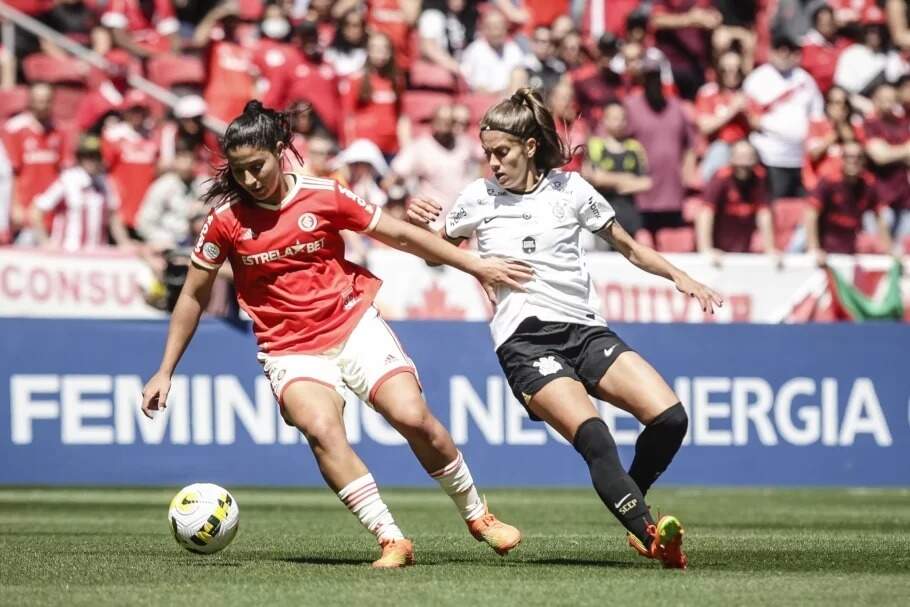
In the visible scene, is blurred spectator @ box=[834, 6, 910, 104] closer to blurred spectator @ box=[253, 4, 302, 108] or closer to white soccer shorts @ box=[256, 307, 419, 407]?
blurred spectator @ box=[253, 4, 302, 108]

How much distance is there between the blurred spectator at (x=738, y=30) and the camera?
62.1ft

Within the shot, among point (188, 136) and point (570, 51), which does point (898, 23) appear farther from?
point (188, 136)

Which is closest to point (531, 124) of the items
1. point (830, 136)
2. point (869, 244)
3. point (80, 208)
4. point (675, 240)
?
point (80, 208)

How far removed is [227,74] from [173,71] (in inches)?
37.3

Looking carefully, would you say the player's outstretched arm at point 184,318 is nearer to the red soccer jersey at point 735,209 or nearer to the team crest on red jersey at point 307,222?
the team crest on red jersey at point 307,222

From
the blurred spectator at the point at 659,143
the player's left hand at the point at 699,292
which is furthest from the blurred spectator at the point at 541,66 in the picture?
the player's left hand at the point at 699,292

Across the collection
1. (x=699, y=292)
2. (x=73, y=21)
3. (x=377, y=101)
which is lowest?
(x=699, y=292)

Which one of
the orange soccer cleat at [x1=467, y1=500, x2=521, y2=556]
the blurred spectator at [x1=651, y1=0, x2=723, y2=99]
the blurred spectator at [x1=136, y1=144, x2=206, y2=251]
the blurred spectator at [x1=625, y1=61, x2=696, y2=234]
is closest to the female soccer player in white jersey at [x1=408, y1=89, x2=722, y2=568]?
the orange soccer cleat at [x1=467, y1=500, x2=521, y2=556]

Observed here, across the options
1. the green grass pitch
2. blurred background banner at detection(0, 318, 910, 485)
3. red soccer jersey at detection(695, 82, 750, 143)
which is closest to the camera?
the green grass pitch

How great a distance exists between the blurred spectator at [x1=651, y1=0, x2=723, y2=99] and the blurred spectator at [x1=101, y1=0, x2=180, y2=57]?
18.2 feet

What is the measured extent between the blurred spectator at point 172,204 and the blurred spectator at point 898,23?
9019 millimetres

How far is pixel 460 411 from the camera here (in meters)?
14.9

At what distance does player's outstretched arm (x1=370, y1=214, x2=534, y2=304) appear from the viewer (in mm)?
7875

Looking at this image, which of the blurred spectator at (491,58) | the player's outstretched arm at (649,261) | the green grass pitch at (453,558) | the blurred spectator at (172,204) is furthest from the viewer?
the blurred spectator at (491,58)
